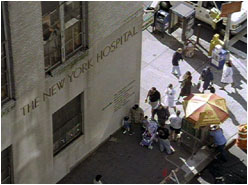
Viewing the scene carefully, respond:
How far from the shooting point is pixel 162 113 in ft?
95.7

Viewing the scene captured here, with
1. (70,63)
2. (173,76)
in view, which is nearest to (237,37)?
(173,76)

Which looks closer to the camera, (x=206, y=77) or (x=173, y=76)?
(x=206, y=77)

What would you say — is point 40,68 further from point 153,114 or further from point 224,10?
point 224,10

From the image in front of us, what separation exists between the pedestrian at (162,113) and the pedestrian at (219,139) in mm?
1794

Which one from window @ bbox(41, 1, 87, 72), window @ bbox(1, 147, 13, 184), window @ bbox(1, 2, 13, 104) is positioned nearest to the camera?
window @ bbox(1, 2, 13, 104)

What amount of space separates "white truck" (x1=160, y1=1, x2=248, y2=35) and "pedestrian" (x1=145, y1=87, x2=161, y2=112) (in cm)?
649

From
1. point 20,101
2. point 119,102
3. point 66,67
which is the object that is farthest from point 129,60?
point 20,101

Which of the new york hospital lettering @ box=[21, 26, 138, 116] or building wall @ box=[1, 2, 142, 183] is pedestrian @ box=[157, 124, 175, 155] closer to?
building wall @ box=[1, 2, 142, 183]

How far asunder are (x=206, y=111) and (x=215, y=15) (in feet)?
27.4

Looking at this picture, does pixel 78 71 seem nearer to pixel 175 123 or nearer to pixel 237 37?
pixel 175 123

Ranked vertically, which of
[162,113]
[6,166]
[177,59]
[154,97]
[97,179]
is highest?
[6,166]

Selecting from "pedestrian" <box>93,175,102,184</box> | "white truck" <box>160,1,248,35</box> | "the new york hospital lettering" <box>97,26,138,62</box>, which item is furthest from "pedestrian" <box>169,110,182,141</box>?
"white truck" <box>160,1,248,35</box>

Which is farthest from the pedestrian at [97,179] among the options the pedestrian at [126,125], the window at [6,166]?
the pedestrian at [126,125]

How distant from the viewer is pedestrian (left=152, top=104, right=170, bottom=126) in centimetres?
2911
